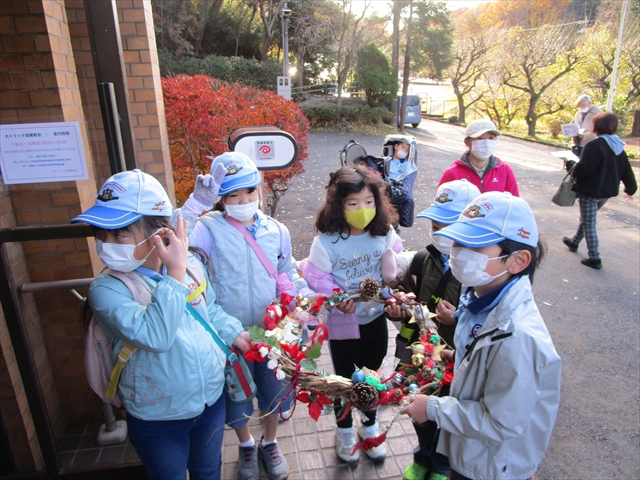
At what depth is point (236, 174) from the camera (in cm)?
246

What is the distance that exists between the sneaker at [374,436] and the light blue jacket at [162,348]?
1.29 metres

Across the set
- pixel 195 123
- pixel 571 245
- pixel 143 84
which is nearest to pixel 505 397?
pixel 143 84

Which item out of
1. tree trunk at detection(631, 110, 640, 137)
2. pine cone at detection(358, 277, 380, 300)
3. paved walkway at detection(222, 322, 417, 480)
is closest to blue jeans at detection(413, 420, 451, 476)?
paved walkway at detection(222, 322, 417, 480)

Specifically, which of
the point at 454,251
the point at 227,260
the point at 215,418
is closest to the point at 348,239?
the point at 227,260

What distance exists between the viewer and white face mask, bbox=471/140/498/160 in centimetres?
423

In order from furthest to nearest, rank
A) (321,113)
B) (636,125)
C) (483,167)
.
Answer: (321,113), (636,125), (483,167)

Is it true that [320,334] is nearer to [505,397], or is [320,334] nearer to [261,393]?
[261,393]

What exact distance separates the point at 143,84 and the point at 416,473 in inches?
131

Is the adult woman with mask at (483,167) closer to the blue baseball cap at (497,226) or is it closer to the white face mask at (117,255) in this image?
the blue baseball cap at (497,226)

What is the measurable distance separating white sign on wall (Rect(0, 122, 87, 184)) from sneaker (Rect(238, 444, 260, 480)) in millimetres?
1895

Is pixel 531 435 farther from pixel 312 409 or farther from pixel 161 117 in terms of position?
pixel 161 117

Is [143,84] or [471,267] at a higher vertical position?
[143,84]

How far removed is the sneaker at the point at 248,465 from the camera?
9.11 ft

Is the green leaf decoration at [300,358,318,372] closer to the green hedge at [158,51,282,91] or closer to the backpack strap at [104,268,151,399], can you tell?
the backpack strap at [104,268,151,399]
